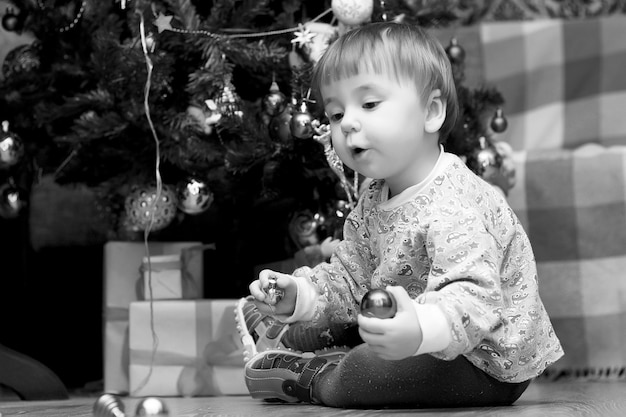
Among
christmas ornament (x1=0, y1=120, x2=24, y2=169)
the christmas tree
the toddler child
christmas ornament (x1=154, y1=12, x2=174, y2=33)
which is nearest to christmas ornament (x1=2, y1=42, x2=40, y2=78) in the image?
the christmas tree

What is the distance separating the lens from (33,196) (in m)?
2.01

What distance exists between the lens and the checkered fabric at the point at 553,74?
223 cm

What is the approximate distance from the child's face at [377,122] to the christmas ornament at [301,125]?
0.23m

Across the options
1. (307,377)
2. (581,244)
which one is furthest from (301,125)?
(581,244)

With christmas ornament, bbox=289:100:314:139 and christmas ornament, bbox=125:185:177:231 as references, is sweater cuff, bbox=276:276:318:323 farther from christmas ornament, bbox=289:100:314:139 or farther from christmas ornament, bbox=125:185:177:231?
christmas ornament, bbox=125:185:177:231

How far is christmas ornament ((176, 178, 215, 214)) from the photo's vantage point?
1529 millimetres

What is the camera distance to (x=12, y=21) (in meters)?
1.66

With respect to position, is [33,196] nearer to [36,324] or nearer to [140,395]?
[36,324]

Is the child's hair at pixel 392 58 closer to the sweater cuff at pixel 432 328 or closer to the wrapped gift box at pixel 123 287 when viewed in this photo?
the sweater cuff at pixel 432 328

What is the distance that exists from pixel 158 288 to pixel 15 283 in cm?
47

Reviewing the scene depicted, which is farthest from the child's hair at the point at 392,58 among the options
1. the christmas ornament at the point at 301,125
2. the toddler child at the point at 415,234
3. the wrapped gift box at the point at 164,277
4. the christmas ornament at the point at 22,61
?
the christmas ornament at the point at 22,61

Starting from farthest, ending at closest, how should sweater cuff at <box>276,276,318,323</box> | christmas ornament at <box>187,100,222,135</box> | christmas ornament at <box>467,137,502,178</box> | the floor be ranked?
1. christmas ornament at <box>467,137,502,178</box>
2. christmas ornament at <box>187,100,222,135</box>
3. sweater cuff at <box>276,276,318,323</box>
4. the floor

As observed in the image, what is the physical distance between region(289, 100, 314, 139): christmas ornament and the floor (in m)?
0.39

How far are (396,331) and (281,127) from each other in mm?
565
